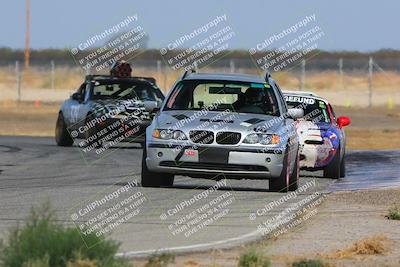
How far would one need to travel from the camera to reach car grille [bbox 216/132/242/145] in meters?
17.0

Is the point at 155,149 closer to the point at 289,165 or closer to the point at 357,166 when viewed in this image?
the point at 289,165

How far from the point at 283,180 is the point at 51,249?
890 centimetres

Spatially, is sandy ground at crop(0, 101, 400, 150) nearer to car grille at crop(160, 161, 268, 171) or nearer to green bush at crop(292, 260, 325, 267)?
car grille at crop(160, 161, 268, 171)

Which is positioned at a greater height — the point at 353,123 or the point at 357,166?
Answer: the point at 357,166

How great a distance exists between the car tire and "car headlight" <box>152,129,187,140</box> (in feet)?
1.06

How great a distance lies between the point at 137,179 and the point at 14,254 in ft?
37.0

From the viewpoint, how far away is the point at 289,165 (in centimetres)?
1758

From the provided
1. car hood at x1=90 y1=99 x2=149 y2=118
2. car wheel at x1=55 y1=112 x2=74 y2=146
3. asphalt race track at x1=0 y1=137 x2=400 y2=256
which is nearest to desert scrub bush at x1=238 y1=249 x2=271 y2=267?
asphalt race track at x1=0 y1=137 x2=400 y2=256

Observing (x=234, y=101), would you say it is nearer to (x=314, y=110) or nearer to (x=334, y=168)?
(x=334, y=168)

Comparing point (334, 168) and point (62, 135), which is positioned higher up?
point (334, 168)

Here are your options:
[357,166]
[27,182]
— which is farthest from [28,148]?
[27,182]

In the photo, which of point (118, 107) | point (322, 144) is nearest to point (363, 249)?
point (322, 144)

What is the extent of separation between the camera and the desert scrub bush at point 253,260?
33.4ft

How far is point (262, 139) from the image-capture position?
17.1 m
